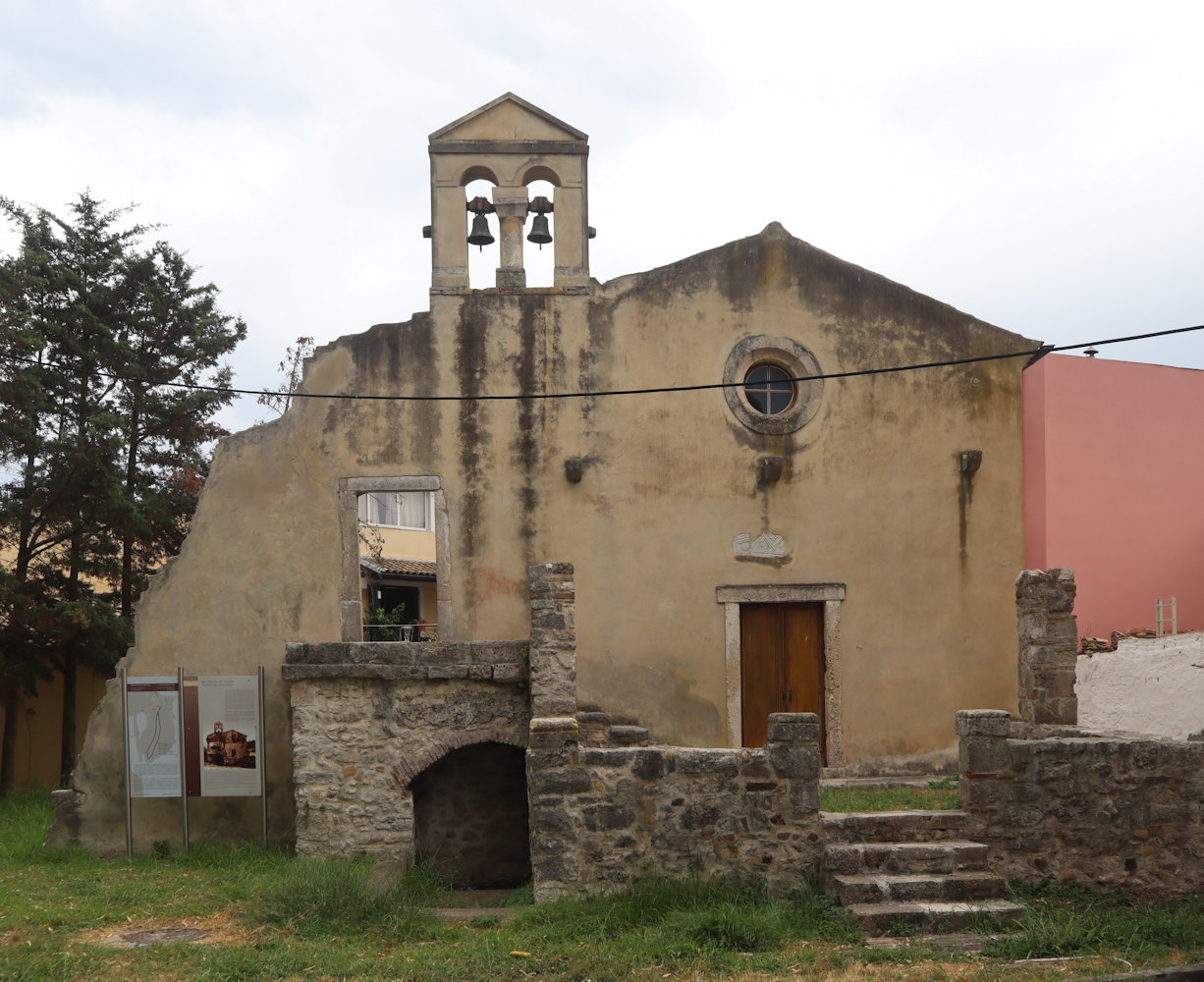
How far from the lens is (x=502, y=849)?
11344 mm

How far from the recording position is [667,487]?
40.9 ft

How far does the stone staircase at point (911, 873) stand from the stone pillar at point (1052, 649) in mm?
2150

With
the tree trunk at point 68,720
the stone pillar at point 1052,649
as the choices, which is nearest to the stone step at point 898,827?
the stone pillar at point 1052,649

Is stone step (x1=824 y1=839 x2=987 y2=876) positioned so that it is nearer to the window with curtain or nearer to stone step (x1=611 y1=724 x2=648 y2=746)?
stone step (x1=611 y1=724 x2=648 y2=746)

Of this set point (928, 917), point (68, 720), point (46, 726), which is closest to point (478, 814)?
A: point (928, 917)

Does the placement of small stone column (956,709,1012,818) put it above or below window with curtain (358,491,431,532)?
below

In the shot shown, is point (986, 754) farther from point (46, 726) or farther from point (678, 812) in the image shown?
point (46, 726)

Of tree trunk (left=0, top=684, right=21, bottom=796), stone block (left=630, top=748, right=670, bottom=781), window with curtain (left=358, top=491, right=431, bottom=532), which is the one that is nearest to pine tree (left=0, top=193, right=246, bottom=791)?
tree trunk (left=0, top=684, right=21, bottom=796)

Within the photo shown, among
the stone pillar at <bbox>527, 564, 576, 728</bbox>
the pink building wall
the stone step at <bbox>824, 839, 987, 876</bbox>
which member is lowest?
the stone step at <bbox>824, 839, 987, 876</bbox>

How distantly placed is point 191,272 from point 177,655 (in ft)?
22.2

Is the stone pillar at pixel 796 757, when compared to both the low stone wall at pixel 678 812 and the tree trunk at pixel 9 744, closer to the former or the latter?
the low stone wall at pixel 678 812

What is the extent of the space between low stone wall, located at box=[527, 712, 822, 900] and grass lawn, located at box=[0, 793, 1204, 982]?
198 mm

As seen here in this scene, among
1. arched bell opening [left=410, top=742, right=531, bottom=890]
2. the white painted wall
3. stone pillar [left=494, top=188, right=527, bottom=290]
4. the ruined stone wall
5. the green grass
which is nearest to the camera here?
the green grass

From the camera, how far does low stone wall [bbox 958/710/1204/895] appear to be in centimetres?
794
